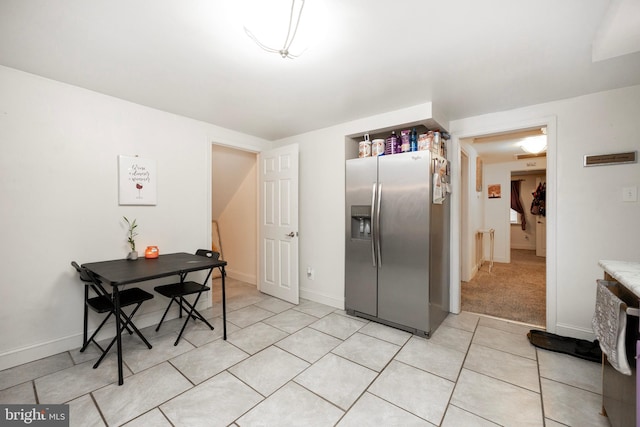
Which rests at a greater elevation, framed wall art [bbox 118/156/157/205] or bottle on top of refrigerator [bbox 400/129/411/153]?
bottle on top of refrigerator [bbox 400/129/411/153]

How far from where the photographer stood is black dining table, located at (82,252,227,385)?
1856 millimetres

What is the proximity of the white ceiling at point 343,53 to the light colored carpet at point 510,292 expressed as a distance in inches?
93.6

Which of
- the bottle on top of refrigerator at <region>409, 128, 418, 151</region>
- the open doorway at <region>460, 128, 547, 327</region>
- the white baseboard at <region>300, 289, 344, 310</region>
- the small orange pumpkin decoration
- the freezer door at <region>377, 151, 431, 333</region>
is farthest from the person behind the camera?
the open doorway at <region>460, 128, 547, 327</region>

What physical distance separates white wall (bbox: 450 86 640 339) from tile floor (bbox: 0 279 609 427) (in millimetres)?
561

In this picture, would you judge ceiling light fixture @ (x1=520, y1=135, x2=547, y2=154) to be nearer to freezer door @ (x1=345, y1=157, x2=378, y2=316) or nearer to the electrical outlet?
the electrical outlet

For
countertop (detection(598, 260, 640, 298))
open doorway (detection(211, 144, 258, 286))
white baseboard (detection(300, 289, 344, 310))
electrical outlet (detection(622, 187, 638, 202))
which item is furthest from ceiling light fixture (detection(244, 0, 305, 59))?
electrical outlet (detection(622, 187, 638, 202))

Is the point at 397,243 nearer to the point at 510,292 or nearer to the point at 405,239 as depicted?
the point at 405,239

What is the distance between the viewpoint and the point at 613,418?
1383mm

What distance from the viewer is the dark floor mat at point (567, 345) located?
7.11ft

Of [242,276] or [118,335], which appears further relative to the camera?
[242,276]

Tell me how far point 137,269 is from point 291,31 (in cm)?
215

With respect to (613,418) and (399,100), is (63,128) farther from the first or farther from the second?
(613,418)

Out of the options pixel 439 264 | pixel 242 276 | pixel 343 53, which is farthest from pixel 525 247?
pixel 343 53

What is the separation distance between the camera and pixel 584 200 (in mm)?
2416
